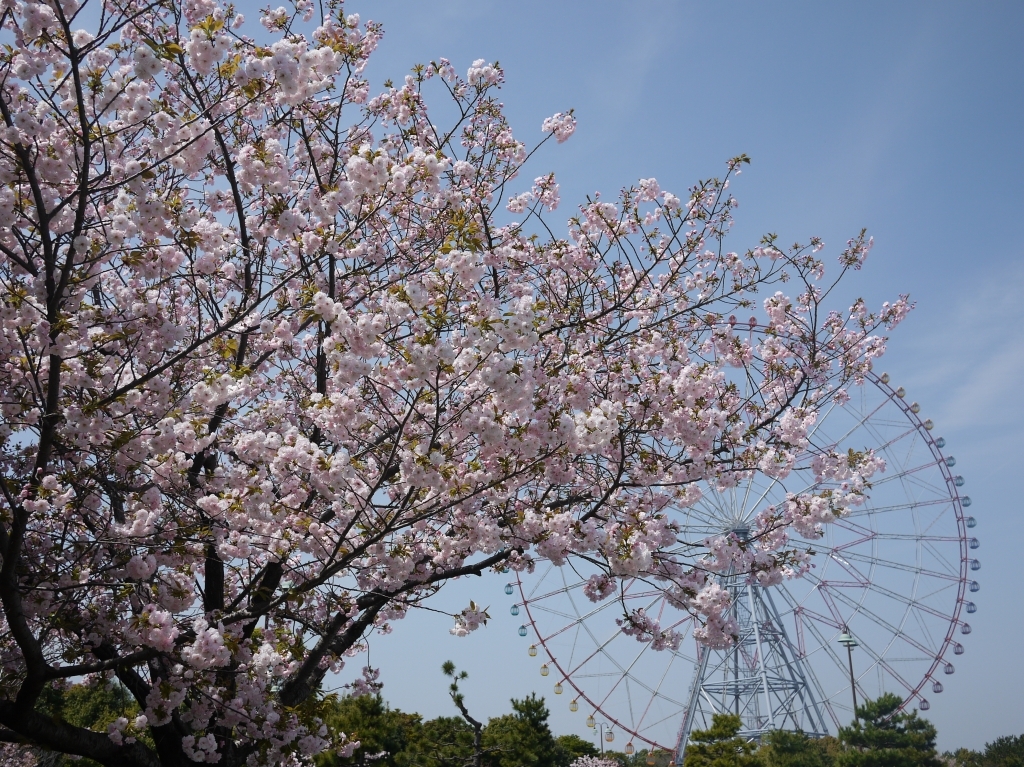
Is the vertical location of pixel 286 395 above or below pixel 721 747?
above

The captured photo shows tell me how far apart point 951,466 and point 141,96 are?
2001 centimetres

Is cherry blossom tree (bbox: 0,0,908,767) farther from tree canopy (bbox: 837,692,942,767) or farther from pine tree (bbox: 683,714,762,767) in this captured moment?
tree canopy (bbox: 837,692,942,767)

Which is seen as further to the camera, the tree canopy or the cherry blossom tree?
the tree canopy

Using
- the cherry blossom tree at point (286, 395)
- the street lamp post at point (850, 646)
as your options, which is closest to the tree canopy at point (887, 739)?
the street lamp post at point (850, 646)

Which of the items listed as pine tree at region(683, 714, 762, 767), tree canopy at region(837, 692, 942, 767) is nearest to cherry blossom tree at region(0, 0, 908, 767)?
pine tree at region(683, 714, 762, 767)

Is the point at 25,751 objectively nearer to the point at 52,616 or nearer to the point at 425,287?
the point at 52,616

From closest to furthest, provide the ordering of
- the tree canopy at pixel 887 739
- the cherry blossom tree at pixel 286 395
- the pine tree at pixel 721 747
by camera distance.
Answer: the cherry blossom tree at pixel 286 395, the pine tree at pixel 721 747, the tree canopy at pixel 887 739

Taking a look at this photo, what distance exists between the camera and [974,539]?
63.9 feet

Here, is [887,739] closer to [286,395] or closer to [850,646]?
[850,646]

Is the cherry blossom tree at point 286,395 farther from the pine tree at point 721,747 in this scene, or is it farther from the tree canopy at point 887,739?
the tree canopy at point 887,739

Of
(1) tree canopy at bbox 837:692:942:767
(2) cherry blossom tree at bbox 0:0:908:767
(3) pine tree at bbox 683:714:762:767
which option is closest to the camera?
(2) cherry blossom tree at bbox 0:0:908:767

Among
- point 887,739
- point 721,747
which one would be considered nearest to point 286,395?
point 721,747

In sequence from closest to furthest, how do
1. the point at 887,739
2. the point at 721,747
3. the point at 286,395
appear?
the point at 286,395 < the point at 721,747 < the point at 887,739

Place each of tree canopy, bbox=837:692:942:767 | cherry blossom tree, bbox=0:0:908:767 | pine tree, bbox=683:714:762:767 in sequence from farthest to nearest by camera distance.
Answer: tree canopy, bbox=837:692:942:767 → pine tree, bbox=683:714:762:767 → cherry blossom tree, bbox=0:0:908:767
